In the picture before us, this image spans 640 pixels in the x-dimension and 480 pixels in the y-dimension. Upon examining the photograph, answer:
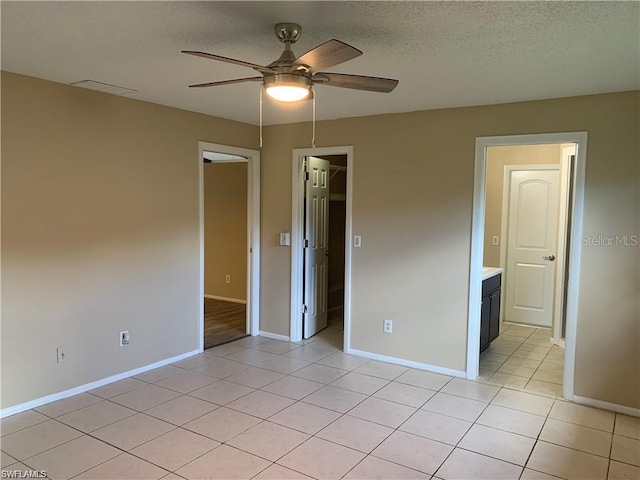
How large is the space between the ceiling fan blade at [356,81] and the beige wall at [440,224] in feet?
6.13

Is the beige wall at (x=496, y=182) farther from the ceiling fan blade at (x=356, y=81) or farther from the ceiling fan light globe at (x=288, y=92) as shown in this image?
the ceiling fan light globe at (x=288, y=92)

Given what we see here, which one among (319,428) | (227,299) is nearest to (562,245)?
(319,428)

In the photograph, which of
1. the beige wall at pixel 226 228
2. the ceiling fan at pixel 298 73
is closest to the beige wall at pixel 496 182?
the beige wall at pixel 226 228

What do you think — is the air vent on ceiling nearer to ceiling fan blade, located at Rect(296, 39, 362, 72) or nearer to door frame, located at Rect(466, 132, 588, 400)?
ceiling fan blade, located at Rect(296, 39, 362, 72)

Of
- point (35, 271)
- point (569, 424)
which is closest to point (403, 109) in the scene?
point (569, 424)

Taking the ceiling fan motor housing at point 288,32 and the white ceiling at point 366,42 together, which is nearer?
the white ceiling at point 366,42

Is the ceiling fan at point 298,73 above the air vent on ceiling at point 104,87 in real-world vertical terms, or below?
below

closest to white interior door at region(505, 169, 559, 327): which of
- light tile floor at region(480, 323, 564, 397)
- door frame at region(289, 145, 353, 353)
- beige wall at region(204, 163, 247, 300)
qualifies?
light tile floor at region(480, 323, 564, 397)

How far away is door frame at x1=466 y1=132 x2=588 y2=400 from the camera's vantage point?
3570 millimetres

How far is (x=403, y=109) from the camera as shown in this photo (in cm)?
420

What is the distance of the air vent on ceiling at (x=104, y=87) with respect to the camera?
3.39m

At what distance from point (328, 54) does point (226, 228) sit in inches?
211

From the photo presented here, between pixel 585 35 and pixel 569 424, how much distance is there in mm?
2571

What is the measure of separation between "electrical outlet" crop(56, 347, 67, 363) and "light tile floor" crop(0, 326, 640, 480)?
32 centimetres
